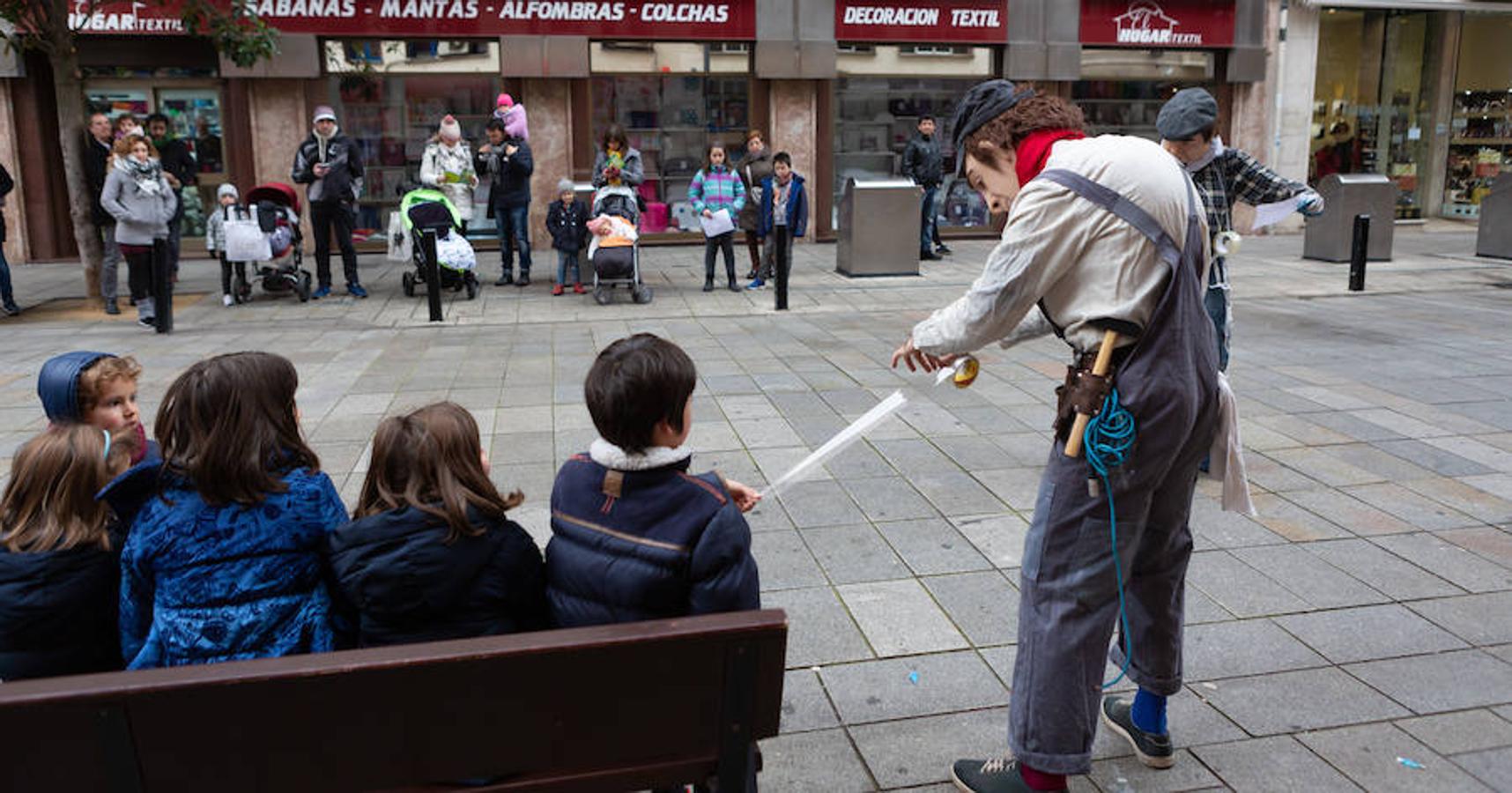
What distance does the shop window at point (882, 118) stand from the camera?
55.3ft

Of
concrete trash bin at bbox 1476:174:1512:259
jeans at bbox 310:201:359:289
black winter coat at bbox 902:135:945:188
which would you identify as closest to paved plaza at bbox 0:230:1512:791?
jeans at bbox 310:201:359:289

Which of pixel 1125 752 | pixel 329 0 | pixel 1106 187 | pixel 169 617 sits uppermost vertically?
pixel 329 0

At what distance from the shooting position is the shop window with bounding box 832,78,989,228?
16844mm

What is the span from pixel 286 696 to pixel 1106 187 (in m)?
1.89

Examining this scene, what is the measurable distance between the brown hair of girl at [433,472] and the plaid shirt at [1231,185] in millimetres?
3925

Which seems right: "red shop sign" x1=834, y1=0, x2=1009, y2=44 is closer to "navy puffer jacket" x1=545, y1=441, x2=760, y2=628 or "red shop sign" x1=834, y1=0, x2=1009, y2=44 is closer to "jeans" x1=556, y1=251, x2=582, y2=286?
"jeans" x1=556, y1=251, x2=582, y2=286

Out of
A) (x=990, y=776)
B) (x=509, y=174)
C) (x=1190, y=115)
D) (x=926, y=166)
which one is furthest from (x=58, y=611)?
(x=926, y=166)

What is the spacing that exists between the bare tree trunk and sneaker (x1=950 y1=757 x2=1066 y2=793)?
36.3 ft

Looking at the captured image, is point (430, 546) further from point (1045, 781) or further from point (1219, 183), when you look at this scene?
point (1219, 183)

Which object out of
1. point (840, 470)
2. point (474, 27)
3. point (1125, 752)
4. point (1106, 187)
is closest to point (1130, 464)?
point (1106, 187)

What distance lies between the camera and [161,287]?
9680 millimetres

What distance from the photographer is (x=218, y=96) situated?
589 inches

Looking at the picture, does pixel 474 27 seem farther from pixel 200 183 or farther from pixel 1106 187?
pixel 1106 187

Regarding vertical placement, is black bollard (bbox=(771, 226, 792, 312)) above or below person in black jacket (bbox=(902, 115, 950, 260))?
below
